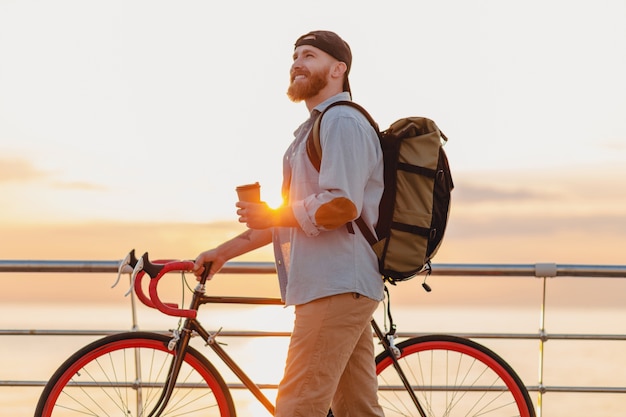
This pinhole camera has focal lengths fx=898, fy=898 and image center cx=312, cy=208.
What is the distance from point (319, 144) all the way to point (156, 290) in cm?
91

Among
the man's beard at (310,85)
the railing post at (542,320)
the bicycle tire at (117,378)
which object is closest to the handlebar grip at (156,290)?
the bicycle tire at (117,378)

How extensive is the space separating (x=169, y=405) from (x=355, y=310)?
970 millimetres

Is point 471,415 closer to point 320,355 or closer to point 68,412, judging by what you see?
point 320,355

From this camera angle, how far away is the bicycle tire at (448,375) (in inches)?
140

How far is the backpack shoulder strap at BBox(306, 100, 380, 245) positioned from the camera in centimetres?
291

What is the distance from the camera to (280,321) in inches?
148

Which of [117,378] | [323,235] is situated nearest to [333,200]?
[323,235]

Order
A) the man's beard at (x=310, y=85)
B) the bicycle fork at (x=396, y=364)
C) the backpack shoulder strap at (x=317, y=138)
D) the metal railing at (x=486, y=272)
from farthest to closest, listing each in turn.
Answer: the metal railing at (x=486, y=272)
the bicycle fork at (x=396, y=364)
the man's beard at (x=310, y=85)
the backpack shoulder strap at (x=317, y=138)

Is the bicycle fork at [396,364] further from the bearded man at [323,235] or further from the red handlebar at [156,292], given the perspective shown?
the red handlebar at [156,292]

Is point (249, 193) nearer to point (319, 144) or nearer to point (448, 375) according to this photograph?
point (319, 144)

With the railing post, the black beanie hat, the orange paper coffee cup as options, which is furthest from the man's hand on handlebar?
the railing post

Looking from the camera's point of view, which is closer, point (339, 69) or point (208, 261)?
point (339, 69)

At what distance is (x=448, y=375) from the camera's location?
364cm

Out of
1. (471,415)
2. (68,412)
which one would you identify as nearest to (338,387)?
(471,415)
